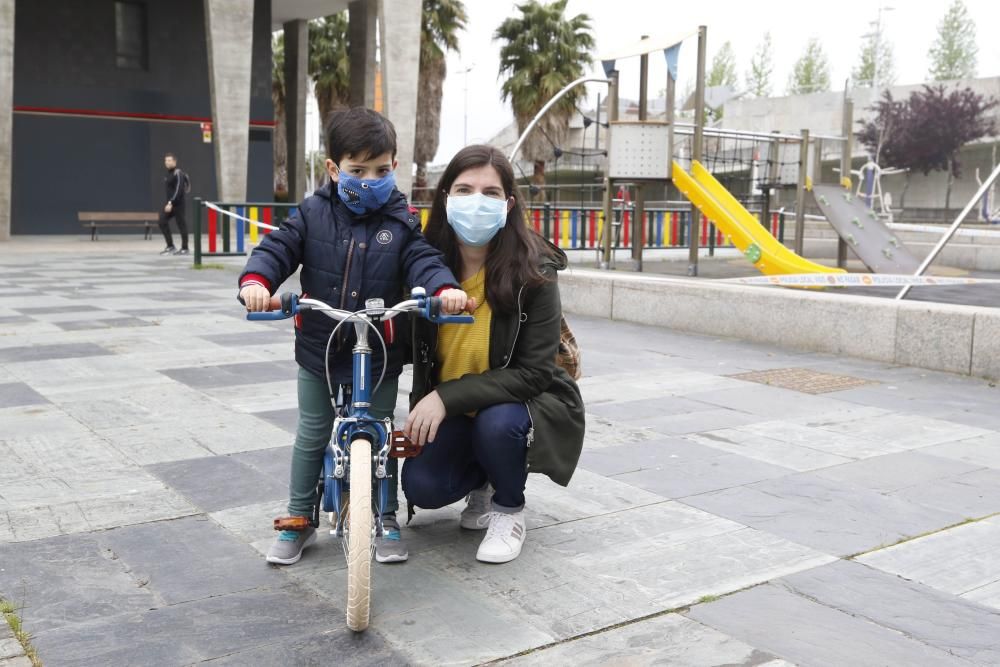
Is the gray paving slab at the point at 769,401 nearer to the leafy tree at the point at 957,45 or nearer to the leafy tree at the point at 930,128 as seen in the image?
the leafy tree at the point at 930,128

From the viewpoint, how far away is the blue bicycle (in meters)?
2.89

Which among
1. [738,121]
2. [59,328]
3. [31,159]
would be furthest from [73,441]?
[738,121]

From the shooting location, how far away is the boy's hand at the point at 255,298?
3.06 meters

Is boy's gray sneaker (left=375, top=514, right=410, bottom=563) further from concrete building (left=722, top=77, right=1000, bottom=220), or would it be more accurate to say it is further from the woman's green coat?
concrete building (left=722, top=77, right=1000, bottom=220)

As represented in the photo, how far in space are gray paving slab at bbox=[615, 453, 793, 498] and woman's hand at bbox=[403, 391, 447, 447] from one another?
141 centimetres

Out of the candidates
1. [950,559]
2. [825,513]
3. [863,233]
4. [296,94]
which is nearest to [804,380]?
[825,513]

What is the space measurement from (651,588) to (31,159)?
2630 centimetres

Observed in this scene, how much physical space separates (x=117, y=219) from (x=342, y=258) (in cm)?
2289

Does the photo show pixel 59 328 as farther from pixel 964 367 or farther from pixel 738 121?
pixel 738 121

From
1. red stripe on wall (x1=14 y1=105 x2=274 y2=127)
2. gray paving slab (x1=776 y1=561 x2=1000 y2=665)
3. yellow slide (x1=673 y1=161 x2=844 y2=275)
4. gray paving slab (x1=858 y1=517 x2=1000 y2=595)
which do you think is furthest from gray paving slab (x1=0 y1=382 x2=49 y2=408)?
red stripe on wall (x1=14 y1=105 x2=274 y2=127)

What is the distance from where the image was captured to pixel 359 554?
9.39 feet

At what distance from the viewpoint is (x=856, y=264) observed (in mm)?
18250

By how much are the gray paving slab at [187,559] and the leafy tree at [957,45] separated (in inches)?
3321

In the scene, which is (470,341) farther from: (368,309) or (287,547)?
(287,547)
